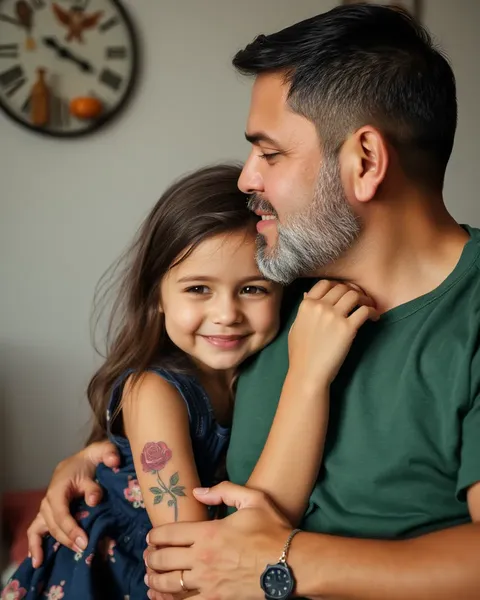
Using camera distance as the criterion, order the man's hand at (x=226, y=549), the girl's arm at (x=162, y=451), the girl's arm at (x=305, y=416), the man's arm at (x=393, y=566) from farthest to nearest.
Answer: the girl's arm at (x=162, y=451), the girl's arm at (x=305, y=416), the man's hand at (x=226, y=549), the man's arm at (x=393, y=566)

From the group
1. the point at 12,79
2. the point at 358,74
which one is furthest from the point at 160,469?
the point at 12,79

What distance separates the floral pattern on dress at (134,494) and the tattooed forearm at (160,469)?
21 centimetres

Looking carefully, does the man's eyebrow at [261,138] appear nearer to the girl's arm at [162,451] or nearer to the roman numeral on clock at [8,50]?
the girl's arm at [162,451]

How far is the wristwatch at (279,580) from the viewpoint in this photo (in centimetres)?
110

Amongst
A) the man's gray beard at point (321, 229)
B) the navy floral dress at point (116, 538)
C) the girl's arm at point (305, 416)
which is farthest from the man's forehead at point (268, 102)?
the navy floral dress at point (116, 538)

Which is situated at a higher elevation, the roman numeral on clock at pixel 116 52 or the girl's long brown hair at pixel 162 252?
the roman numeral on clock at pixel 116 52

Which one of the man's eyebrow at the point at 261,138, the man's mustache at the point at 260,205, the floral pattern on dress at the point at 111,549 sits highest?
the man's eyebrow at the point at 261,138

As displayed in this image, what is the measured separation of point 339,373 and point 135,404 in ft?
1.37

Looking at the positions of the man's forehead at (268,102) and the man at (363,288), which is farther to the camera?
the man's forehead at (268,102)

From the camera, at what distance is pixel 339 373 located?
1.33m

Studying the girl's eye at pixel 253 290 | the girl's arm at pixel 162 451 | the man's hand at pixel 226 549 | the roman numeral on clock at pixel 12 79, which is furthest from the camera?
the roman numeral on clock at pixel 12 79

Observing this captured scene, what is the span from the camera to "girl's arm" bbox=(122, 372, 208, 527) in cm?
135

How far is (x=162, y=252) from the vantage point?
1.51 m

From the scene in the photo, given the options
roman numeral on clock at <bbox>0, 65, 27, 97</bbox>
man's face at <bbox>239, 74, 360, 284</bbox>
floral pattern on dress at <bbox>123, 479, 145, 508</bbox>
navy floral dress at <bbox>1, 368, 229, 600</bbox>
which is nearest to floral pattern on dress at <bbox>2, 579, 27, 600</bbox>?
navy floral dress at <bbox>1, 368, 229, 600</bbox>
